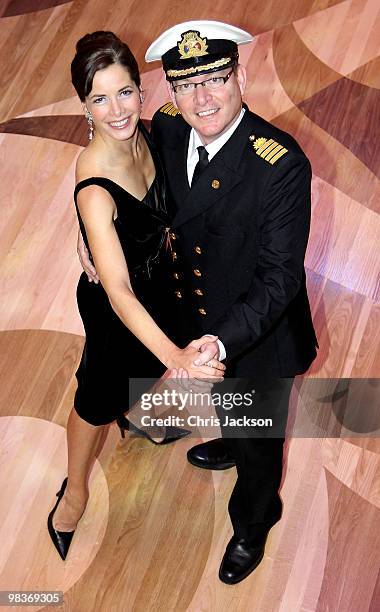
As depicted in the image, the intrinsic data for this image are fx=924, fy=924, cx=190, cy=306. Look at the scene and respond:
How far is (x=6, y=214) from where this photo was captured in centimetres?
429

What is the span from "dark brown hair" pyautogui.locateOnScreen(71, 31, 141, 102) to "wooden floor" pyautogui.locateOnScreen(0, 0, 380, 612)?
161 centimetres

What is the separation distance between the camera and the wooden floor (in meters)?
3.29

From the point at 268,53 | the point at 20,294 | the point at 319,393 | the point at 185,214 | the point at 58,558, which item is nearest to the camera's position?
the point at 185,214

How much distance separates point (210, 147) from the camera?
101 inches

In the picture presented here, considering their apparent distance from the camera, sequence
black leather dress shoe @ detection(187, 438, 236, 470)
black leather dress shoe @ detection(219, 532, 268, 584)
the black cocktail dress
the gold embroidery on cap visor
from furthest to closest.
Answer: black leather dress shoe @ detection(187, 438, 236, 470) < black leather dress shoe @ detection(219, 532, 268, 584) < the black cocktail dress < the gold embroidery on cap visor

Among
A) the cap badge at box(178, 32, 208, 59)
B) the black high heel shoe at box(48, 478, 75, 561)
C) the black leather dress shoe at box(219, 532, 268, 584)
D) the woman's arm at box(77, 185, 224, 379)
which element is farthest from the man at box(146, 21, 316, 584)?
the black high heel shoe at box(48, 478, 75, 561)

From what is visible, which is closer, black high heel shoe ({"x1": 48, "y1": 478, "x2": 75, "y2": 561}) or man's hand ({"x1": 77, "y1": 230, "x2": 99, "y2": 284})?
man's hand ({"x1": 77, "y1": 230, "x2": 99, "y2": 284})

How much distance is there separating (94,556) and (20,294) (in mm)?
1252

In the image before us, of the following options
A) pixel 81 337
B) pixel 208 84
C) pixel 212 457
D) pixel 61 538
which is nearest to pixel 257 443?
pixel 212 457

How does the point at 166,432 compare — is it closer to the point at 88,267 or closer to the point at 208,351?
the point at 88,267

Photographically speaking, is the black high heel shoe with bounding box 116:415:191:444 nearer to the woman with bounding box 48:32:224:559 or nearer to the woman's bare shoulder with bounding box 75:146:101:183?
the woman with bounding box 48:32:224:559

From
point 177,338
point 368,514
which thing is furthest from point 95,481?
point 368,514

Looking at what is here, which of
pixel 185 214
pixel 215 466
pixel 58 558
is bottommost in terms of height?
pixel 58 558

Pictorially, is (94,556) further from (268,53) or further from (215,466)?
(268,53)
